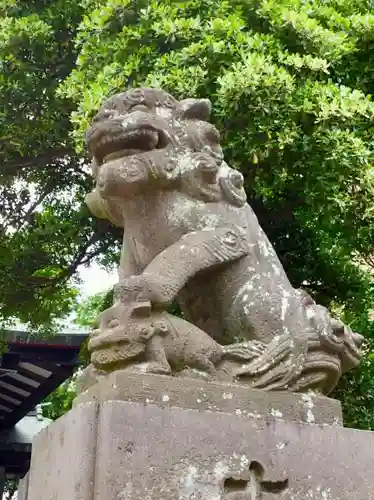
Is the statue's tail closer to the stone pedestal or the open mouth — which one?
the stone pedestal

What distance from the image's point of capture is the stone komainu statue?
3100mm

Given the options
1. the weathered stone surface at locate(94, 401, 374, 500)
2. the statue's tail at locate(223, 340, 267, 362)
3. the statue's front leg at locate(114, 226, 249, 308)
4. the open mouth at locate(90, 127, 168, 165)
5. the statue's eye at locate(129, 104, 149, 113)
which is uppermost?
the statue's eye at locate(129, 104, 149, 113)

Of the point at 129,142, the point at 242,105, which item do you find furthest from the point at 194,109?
the point at 242,105

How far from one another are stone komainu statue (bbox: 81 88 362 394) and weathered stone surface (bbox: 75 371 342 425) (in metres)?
0.06

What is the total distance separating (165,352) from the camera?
3.04m

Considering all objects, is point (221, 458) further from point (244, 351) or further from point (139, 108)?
point (139, 108)

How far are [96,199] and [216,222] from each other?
25.7 inches

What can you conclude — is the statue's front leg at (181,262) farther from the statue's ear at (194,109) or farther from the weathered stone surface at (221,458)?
the statue's ear at (194,109)

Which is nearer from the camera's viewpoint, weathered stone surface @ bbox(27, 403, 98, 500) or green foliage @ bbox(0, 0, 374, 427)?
weathered stone surface @ bbox(27, 403, 98, 500)

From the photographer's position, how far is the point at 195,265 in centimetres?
329

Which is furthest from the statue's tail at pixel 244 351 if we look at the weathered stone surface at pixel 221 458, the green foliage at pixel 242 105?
the green foliage at pixel 242 105

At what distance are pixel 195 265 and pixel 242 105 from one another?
2.85 metres

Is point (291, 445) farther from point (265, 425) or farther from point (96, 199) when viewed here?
point (96, 199)

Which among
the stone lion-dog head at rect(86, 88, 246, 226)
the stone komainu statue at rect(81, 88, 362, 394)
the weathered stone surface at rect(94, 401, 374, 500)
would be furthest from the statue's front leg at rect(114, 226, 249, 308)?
the weathered stone surface at rect(94, 401, 374, 500)
